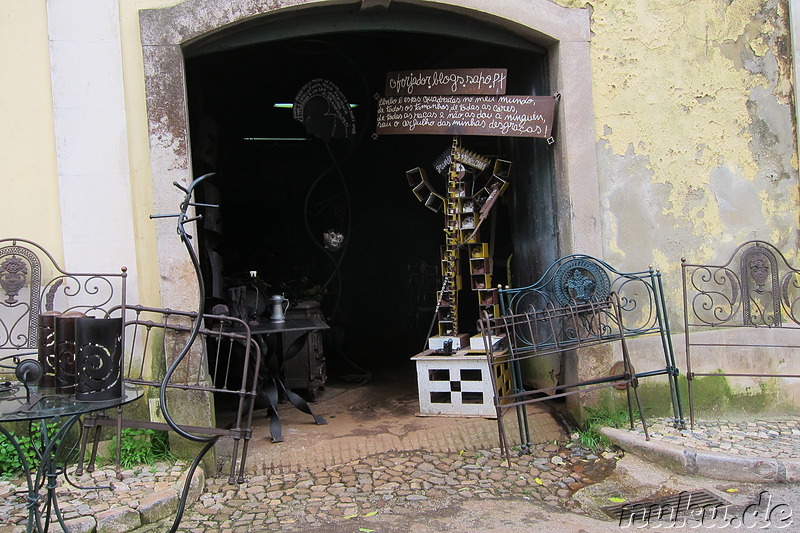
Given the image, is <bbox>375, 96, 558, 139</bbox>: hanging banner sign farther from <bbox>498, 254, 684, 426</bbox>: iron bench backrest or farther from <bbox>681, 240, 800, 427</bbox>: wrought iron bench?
<bbox>681, 240, 800, 427</bbox>: wrought iron bench

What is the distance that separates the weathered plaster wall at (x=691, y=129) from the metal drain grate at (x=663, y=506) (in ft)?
5.72

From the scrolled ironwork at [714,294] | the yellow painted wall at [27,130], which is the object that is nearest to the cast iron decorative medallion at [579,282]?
the scrolled ironwork at [714,294]

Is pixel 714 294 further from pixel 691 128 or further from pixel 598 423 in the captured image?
pixel 598 423

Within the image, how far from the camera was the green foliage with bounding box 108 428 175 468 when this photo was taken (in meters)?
4.80

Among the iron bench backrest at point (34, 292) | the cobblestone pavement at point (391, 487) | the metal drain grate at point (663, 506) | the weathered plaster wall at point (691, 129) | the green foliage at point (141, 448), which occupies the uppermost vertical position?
the weathered plaster wall at point (691, 129)

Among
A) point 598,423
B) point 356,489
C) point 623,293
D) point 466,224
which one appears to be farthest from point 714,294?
point 356,489

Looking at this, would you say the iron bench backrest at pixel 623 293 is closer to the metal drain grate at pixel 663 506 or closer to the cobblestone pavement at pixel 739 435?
the cobblestone pavement at pixel 739 435

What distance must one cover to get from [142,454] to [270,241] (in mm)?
5392

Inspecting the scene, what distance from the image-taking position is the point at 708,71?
5.75 meters

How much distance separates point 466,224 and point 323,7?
7.13 feet

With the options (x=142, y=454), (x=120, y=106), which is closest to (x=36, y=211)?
(x=120, y=106)

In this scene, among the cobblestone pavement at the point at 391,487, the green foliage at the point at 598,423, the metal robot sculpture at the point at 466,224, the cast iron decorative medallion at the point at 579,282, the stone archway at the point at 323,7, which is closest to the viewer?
Answer: the cobblestone pavement at the point at 391,487

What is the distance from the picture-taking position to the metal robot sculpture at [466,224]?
611 cm

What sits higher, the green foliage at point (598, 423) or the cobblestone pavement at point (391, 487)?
the green foliage at point (598, 423)
